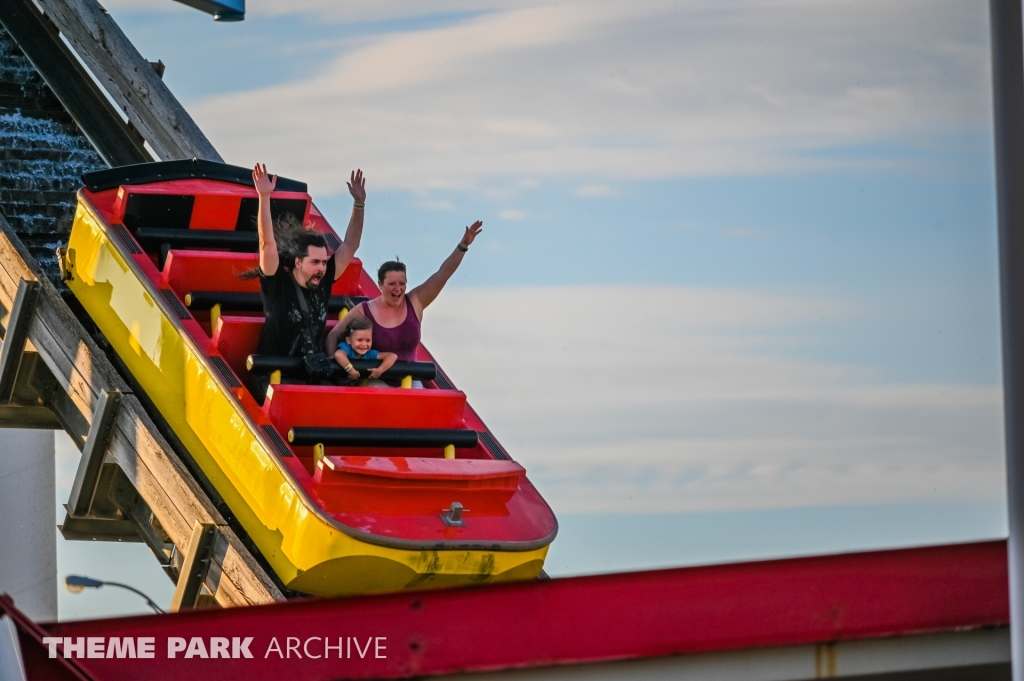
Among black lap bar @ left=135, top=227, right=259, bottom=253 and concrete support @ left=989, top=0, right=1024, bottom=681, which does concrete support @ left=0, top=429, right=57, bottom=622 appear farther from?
concrete support @ left=989, top=0, right=1024, bottom=681

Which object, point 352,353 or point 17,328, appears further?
point 17,328

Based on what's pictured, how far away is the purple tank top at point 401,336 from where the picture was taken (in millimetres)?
4828

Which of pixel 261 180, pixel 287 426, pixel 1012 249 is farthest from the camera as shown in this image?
pixel 261 180

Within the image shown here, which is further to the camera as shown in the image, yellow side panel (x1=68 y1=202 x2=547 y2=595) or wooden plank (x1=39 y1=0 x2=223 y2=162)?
wooden plank (x1=39 y1=0 x2=223 y2=162)

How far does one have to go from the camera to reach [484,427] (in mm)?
4805

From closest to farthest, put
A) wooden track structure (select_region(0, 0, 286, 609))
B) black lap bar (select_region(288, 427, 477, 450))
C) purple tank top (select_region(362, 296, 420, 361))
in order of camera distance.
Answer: black lap bar (select_region(288, 427, 477, 450)) → wooden track structure (select_region(0, 0, 286, 609)) → purple tank top (select_region(362, 296, 420, 361))

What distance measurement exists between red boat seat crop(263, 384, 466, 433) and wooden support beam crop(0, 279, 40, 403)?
4.70 feet

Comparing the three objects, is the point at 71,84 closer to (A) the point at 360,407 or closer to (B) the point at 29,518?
(B) the point at 29,518

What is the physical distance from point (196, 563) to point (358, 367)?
86 centimetres

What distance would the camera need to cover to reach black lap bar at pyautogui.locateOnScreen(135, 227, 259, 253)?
17.4 feet

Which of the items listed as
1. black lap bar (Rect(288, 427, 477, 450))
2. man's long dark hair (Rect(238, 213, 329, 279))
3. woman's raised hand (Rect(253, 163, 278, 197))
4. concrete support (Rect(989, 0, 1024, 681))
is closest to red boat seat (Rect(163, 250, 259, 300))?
man's long dark hair (Rect(238, 213, 329, 279))

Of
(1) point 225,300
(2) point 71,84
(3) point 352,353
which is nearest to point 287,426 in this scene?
(3) point 352,353

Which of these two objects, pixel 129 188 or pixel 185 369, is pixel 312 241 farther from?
pixel 129 188

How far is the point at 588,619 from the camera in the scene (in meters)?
2.41
